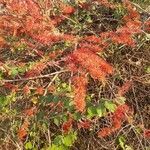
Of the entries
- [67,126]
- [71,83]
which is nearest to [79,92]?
[71,83]

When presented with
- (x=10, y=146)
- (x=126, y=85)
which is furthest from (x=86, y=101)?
(x=10, y=146)

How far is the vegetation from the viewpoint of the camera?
10.7ft

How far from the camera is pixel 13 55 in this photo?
3834 mm

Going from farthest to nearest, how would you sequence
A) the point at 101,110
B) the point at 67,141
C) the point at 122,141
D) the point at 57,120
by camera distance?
the point at 122,141
the point at 67,141
the point at 57,120
the point at 101,110

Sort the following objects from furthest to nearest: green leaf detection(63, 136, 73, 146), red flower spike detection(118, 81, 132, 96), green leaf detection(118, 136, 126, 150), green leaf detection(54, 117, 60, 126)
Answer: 1. red flower spike detection(118, 81, 132, 96)
2. green leaf detection(118, 136, 126, 150)
3. green leaf detection(63, 136, 73, 146)
4. green leaf detection(54, 117, 60, 126)

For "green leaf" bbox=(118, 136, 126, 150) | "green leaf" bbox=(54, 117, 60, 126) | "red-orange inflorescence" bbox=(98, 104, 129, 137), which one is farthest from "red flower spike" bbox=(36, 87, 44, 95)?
"green leaf" bbox=(118, 136, 126, 150)

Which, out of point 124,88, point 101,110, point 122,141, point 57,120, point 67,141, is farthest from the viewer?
point 124,88

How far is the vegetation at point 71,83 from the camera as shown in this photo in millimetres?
3248

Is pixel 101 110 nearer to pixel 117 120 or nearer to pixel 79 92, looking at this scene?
pixel 79 92

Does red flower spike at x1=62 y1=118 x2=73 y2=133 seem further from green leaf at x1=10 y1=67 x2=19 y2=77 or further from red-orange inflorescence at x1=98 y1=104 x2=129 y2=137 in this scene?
green leaf at x1=10 y1=67 x2=19 y2=77

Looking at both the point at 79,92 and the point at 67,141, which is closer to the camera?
the point at 79,92

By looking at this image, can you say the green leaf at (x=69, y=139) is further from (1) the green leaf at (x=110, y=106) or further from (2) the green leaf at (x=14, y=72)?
(2) the green leaf at (x=14, y=72)

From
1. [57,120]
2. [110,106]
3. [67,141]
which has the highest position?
[110,106]

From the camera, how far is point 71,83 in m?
3.31
